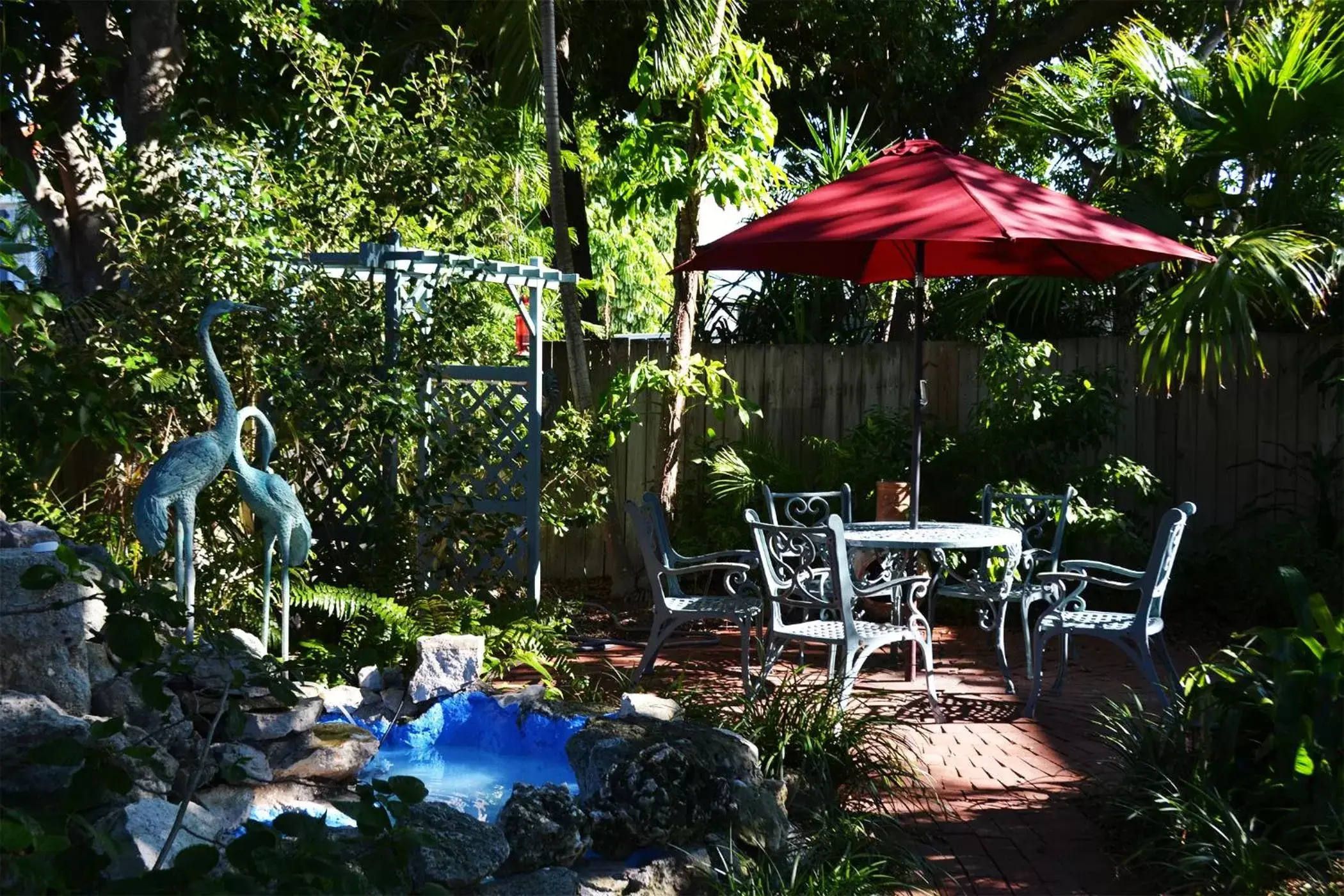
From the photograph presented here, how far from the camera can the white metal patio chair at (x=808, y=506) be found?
694cm

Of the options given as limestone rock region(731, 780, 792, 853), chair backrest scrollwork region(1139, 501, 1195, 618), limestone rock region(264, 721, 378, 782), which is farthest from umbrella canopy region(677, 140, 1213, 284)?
limestone rock region(264, 721, 378, 782)

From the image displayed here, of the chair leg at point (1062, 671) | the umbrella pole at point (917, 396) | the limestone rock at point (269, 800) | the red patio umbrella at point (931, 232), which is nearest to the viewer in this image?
the limestone rock at point (269, 800)

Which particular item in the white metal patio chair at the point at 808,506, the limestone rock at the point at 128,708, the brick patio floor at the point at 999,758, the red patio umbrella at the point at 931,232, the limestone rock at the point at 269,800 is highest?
the red patio umbrella at the point at 931,232

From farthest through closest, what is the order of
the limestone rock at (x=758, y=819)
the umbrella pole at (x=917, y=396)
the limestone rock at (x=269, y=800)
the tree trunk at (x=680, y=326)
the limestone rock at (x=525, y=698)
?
the tree trunk at (x=680, y=326)
the umbrella pole at (x=917, y=396)
the limestone rock at (x=525, y=698)
the limestone rock at (x=758, y=819)
the limestone rock at (x=269, y=800)

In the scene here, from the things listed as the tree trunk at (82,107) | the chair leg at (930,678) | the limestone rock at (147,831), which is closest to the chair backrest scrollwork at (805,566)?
the chair leg at (930,678)

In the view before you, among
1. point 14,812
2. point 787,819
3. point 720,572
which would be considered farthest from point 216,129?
point 14,812

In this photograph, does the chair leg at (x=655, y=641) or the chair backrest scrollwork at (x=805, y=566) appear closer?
the chair backrest scrollwork at (x=805, y=566)

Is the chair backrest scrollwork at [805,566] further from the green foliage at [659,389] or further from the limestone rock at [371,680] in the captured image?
the green foliage at [659,389]

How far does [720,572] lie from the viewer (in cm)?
859

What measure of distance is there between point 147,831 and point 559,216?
6312 mm

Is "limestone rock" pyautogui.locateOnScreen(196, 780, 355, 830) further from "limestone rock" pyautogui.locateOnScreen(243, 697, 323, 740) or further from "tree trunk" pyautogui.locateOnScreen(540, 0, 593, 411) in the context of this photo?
"tree trunk" pyautogui.locateOnScreen(540, 0, 593, 411)

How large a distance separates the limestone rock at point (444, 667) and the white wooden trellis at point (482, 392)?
5.79ft

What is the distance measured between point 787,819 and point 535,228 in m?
8.61

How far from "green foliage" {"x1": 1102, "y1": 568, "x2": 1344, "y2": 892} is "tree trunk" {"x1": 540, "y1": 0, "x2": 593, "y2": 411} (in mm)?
5170
